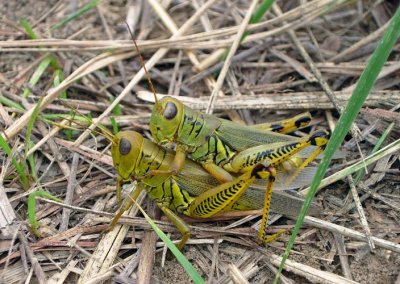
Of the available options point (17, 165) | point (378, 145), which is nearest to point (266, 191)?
point (378, 145)

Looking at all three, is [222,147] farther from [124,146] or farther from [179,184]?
[124,146]

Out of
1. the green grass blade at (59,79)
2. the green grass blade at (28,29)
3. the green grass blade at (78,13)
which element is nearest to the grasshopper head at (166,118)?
the green grass blade at (59,79)

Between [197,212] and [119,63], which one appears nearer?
[197,212]

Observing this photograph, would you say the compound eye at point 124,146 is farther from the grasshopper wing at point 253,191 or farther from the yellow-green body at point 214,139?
the grasshopper wing at point 253,191

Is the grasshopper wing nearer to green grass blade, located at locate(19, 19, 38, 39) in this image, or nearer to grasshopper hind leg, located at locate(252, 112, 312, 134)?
grasshopper hind leg, located at locate(252, 112, 312, 134)

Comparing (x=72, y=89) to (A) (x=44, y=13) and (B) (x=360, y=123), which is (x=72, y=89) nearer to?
(A) (x=44, y=13)

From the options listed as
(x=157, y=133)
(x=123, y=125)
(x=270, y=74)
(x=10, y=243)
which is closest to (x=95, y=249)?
(x=10, y=243)
